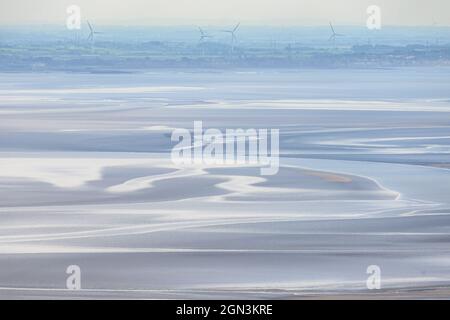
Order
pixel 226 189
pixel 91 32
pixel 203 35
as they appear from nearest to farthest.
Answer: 1. pixel 226 189
2. pixel 91 32
3. pixel 203 35

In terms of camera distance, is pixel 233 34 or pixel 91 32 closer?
pixel 91 32

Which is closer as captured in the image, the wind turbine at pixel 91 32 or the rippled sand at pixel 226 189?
the rippled sand at pixel 226 189

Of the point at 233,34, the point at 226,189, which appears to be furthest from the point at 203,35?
the point at 226,189

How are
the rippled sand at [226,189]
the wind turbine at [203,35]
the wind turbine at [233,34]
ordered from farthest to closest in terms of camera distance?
the wind turbine at [203,35] → the wind turbine at [233,34] → the rippled sand at [226,189]

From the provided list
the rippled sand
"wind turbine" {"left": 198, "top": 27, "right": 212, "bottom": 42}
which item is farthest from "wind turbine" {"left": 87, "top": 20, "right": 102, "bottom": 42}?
the rippled sand

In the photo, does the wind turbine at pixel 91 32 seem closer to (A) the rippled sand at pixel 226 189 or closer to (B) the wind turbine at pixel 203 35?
(B) the wind turbine at pixel 203 35

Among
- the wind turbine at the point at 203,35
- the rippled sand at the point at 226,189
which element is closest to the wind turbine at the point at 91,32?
the wind turbine at the point at 203,35

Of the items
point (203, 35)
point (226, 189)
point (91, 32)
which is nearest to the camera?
point (226, 189)

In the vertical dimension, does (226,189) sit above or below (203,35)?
below

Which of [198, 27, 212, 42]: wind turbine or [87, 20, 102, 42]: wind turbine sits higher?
[198, 27, 212, 42]: wind turbine

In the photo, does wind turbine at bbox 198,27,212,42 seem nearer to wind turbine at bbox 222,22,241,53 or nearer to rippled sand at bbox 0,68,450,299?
wind turbine at bbox 222,22,241,53

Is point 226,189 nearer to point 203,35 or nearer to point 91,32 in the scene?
point 203,35
